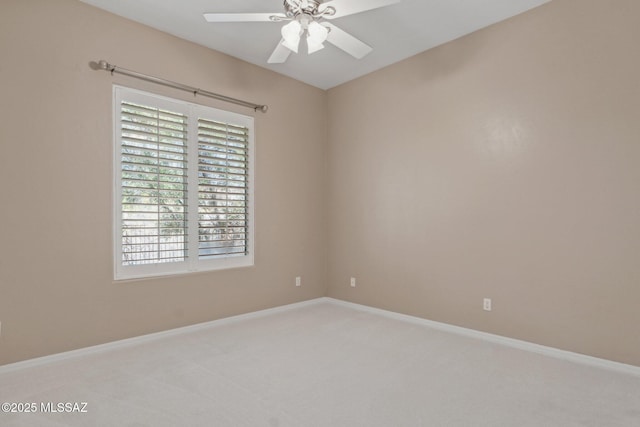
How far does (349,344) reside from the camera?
3.09 m

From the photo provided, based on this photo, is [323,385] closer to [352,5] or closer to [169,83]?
[352,5]

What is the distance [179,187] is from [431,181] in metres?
2.54

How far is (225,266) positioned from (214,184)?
88cm

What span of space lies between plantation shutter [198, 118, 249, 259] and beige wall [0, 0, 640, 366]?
0.79 feet

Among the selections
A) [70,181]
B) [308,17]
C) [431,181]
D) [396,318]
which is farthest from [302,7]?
[396,318]

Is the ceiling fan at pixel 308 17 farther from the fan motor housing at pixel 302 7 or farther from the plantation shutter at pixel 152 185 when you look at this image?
the plantation shutter at pixel 152 185

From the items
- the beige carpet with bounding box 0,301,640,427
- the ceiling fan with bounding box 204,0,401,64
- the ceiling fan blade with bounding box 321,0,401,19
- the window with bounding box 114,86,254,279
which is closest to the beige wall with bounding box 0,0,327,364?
the window with bounding box 114,86,254,279

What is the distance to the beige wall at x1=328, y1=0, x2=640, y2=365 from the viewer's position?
2.58 metres

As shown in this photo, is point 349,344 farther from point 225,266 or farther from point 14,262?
point 14,262

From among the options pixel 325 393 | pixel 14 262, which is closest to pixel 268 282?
pixel 325 393

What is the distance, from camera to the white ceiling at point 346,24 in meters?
2.89

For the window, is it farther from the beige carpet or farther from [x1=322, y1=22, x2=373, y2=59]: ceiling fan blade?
[x1=322, y1=22, x2=373, y2=59]: ceiling fan blade

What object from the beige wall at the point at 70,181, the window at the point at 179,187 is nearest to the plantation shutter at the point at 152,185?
the window at the point at 179,187

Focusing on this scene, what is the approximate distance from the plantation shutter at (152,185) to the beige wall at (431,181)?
0.16 metres
